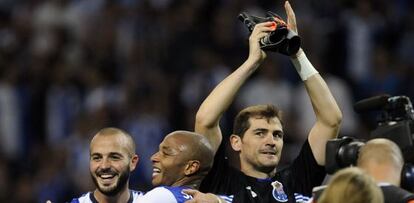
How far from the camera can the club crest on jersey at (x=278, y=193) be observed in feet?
22.0

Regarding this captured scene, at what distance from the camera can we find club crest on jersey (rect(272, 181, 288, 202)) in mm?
6697

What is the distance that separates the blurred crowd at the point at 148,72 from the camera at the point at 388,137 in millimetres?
4816

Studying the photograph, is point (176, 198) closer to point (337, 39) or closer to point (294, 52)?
point (294, 52)

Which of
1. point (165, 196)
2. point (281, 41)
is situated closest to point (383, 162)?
point (165, 196)

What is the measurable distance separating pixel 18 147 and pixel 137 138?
66.6 inches

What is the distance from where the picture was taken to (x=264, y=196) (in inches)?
264

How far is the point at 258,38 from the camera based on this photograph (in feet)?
21.9

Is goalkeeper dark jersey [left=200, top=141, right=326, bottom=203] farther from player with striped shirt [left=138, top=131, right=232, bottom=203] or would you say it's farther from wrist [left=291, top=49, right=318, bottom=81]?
player with striped shirt [left=138, top=131, right=232, bottom=203]

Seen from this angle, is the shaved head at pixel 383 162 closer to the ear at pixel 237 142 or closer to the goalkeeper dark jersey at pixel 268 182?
the goalkeeper dark jersey at pixel 268 182

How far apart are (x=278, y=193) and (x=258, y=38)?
879mm

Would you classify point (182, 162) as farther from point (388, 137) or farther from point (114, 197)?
point (388, 137)

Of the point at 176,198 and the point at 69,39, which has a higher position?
the point at 69,39

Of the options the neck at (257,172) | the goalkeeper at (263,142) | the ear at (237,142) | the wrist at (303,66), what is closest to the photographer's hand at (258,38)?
the goalkeeper at (263,142)

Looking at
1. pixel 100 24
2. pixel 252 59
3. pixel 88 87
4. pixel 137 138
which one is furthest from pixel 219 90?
pixel 100 24
